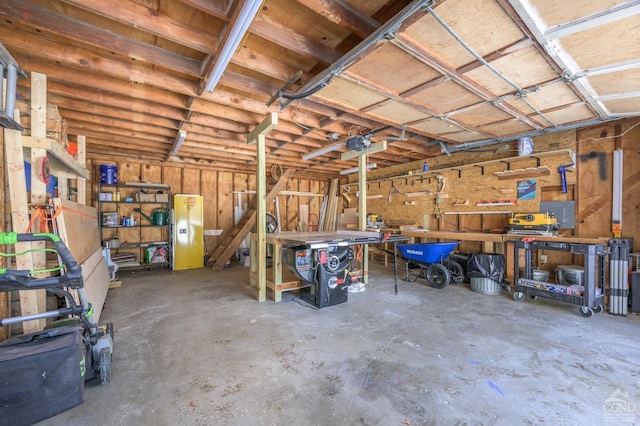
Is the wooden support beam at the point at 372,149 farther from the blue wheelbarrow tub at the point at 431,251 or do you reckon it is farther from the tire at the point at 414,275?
the tire at the point at 414,275

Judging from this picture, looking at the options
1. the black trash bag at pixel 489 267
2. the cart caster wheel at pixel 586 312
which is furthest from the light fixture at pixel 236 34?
the cart caster wheel at pixel 586 312

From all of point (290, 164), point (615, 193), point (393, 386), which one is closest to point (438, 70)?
point (393, 386)

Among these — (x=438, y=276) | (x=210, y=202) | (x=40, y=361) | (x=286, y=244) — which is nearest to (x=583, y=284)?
(x=438, y=276)

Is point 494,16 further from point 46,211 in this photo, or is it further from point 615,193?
point 46,211

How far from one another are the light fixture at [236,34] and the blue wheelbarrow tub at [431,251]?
4137 mm

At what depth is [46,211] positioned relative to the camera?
2.74 meters

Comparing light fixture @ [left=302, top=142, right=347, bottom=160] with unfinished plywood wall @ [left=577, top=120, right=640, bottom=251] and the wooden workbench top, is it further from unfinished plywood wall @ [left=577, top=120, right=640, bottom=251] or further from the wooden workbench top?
unfinished plywood wall @ [left=577, top=120, right=640, bottom=251]

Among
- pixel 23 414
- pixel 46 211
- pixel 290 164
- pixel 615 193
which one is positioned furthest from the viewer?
pixel 290 164

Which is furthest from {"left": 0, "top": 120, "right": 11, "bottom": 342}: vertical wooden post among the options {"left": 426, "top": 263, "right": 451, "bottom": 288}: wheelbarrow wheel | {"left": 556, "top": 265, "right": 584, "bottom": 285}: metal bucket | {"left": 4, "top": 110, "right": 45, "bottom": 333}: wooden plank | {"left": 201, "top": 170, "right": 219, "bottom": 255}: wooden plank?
{"left": 556, "top": 265, "right": 584, "bottom": 285}: metal bucket

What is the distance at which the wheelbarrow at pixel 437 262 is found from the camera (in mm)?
4586

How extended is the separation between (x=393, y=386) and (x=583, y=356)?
194cm

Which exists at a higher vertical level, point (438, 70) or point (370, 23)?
point (370, 23)

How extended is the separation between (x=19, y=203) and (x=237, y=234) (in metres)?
4.47

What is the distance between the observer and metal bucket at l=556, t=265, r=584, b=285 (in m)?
3.63
